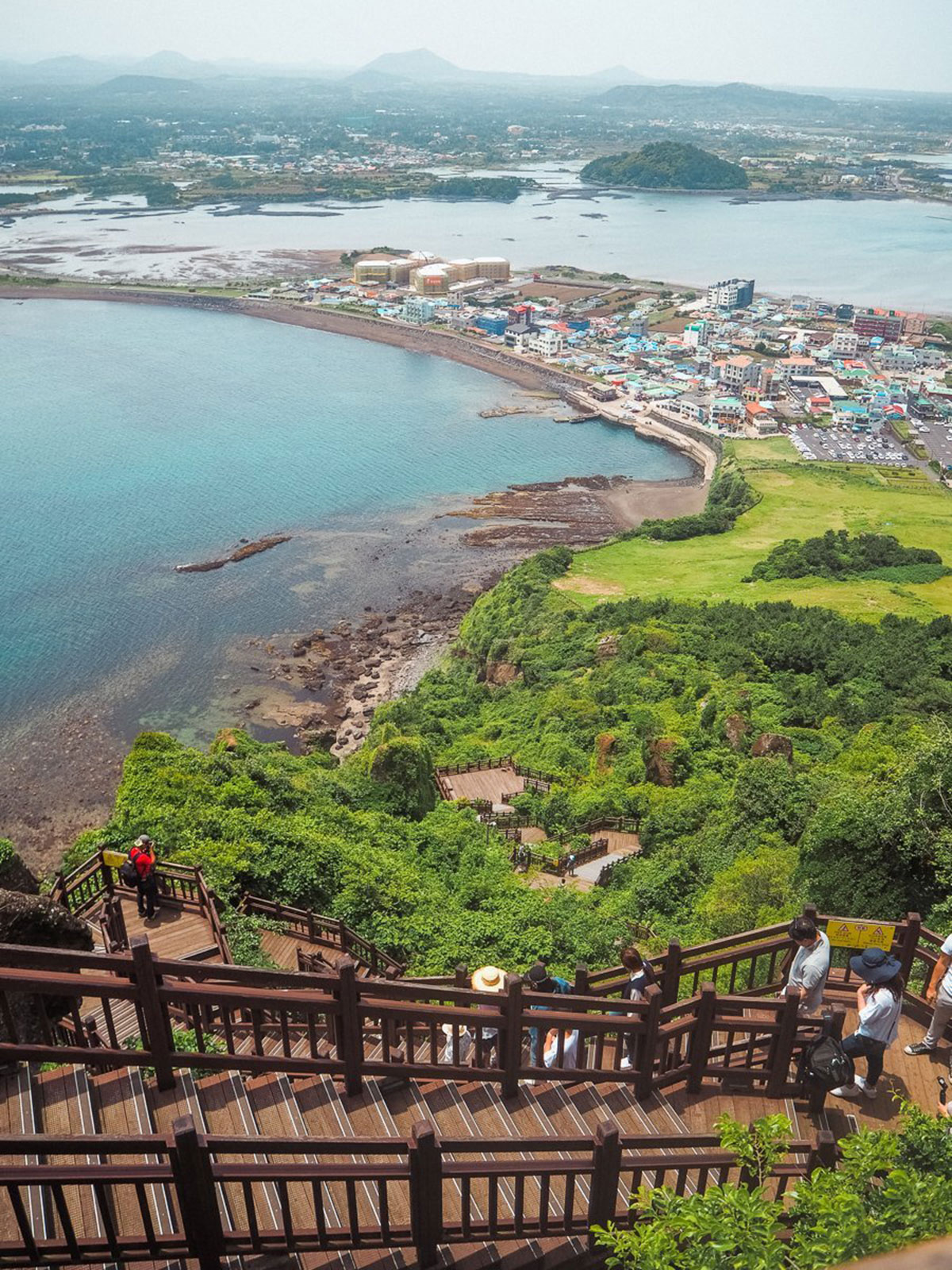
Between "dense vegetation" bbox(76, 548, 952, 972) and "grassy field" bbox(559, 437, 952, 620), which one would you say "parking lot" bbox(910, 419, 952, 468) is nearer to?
"grassy field" bbox(559, 437, 952, 620)

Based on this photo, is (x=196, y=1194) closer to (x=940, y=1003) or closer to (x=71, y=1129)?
(x=71, y=1129)

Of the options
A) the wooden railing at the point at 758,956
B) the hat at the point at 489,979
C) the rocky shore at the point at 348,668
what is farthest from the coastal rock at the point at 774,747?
the rocky shore at the point at 348,668

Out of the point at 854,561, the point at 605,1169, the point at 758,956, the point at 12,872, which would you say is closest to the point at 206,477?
the point at 854,561

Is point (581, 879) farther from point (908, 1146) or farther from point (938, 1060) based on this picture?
point (908, 1146)

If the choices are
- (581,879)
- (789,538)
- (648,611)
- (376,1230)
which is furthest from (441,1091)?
(789,538)

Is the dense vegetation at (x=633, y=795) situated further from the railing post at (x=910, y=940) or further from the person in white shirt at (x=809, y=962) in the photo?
the person in white shirt at (x=809, y=962)

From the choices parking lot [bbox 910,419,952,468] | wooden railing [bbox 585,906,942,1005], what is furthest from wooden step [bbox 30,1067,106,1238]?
parking lot [bbox 910,419,952,468]
